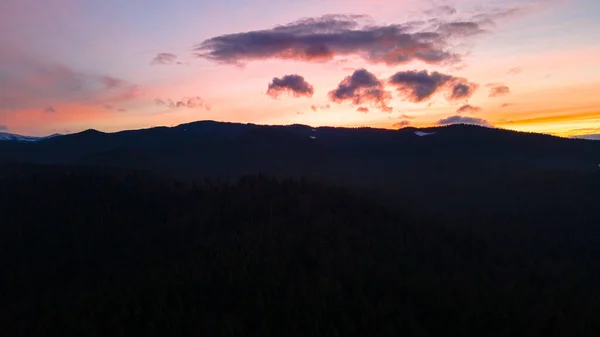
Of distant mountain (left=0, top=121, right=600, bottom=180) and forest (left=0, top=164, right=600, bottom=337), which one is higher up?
distant mountain (left=0, top=121, right=600, bottom=180)

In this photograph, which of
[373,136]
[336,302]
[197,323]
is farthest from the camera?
[373,136]

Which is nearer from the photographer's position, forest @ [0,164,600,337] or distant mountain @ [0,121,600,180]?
forest @ [0,164,600,337]

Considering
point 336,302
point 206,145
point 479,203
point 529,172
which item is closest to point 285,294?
point 336,302

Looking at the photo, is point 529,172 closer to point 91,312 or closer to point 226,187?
point 226,187

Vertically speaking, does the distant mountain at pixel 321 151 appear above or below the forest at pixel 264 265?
above

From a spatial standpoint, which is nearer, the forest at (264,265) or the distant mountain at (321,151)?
the forest at (264,265)
